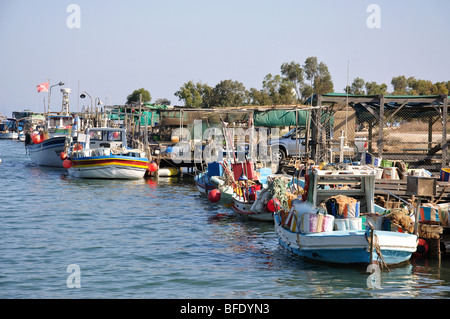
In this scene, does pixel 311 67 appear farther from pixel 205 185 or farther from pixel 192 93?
pixel 205 185

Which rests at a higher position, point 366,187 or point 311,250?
point 366,187

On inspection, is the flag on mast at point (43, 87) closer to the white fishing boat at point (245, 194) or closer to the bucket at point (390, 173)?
the white fishing boat at point (245, 194)

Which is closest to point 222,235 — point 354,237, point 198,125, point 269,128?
point 354,237

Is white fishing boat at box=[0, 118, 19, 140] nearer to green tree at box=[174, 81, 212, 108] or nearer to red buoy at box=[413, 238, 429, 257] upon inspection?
green tree at box=[174, 81, 212, 108]

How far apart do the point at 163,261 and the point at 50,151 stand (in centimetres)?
2794

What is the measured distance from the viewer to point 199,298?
36.9 feet

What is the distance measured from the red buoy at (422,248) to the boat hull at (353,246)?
0.98 metres

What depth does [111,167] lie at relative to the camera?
101 feet

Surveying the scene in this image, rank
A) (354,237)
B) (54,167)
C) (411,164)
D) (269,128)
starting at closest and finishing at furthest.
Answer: (354,237) → (411,164) → (269,128) → (54,167)

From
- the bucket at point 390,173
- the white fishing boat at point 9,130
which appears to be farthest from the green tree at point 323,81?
the white fishing boat at point 9,130

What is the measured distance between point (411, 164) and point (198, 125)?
1975 cm

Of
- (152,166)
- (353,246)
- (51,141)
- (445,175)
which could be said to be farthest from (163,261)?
(51,141)

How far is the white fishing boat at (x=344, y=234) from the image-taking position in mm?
12461

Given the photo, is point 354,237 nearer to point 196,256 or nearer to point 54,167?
point 196,256
